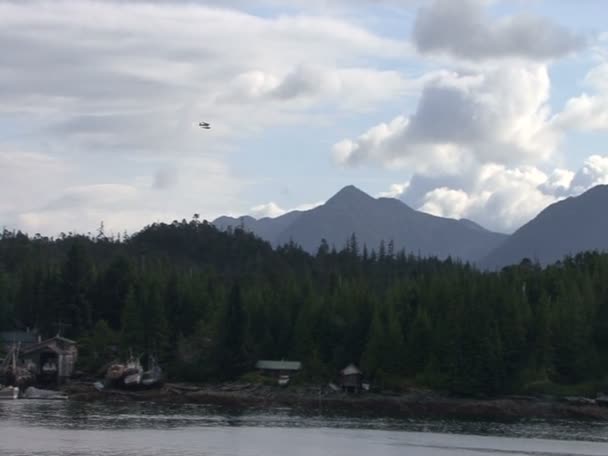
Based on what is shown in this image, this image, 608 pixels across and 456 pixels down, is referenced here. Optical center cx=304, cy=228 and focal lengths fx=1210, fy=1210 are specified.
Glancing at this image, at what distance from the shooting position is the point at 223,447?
57344 millimetres

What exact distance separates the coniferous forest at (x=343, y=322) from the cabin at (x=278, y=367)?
0.89 meters

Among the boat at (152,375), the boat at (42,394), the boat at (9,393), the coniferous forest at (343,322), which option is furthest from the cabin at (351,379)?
the boat at (9,393)

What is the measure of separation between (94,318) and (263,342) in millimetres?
19419

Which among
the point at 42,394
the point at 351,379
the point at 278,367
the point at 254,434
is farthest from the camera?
the point at 278,367

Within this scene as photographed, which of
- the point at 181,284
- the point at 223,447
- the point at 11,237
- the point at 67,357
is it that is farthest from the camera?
the point at 11,237

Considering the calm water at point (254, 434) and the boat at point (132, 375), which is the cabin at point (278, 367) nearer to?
the boat at point (132, 375)

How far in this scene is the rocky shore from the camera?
8331 cm


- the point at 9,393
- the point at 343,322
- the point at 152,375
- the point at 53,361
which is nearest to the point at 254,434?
the point at 9,393

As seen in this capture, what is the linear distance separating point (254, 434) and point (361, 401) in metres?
24.0

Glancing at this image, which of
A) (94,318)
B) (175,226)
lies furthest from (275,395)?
(175,226)

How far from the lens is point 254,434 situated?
64438 millimetres

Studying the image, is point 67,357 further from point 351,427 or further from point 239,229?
point 239,229

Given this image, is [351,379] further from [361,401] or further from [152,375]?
[152,375]

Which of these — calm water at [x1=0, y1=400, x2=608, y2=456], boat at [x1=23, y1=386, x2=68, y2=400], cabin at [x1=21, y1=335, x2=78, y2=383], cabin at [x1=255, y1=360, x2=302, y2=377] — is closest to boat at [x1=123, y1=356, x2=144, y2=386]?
boat at [x1=23, y1=386, x2=68, y2=400]
